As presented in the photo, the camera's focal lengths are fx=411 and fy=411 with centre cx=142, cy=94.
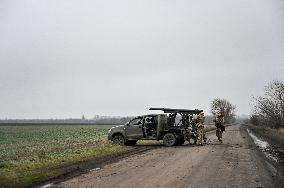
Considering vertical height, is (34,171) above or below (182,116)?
below

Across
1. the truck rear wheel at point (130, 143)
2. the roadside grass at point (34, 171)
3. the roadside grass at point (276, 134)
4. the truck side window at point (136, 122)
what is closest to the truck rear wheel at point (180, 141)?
the truck side window at point (136, 122)

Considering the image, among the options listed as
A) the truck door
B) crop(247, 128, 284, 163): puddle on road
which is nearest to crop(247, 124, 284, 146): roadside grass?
crop(247, 128, 284, 163): puddle on road

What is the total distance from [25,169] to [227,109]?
13293 centimetres

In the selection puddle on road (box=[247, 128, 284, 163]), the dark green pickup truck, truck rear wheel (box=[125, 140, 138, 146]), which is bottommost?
puddle on road (box=[247, 128, 284, 163])

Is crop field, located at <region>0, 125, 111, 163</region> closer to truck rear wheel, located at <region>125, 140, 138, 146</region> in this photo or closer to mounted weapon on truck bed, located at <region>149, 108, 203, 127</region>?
truck rear wheel, located at <region>125, 140, 138, 146</region>

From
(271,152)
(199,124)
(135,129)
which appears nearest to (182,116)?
(199,124)

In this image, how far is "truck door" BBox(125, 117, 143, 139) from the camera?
2538cm

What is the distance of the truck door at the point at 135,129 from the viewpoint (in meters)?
25.4

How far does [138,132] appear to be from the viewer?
25.4 m

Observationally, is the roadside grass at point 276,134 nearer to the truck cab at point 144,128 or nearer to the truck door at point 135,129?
the truck cab at point 144,128

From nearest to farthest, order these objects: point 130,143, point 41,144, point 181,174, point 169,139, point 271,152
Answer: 1. point 181,174
2. point 271,152
3. point 169,139
4. point 130,143
5. point 41,144

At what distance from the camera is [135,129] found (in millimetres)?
25500

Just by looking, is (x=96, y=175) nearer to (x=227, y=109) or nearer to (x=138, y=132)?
(x=138, y=132)

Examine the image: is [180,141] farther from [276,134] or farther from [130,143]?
[276,134]
